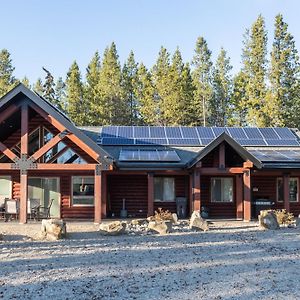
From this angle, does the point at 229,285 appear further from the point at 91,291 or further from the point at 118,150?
the point at 118,150

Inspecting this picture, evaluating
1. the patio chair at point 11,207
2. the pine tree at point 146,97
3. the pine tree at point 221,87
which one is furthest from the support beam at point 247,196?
the pine tree at point 221,87

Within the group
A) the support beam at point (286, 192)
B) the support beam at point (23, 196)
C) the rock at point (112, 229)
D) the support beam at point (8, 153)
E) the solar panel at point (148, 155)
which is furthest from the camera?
the solar panel at point (148, 155)

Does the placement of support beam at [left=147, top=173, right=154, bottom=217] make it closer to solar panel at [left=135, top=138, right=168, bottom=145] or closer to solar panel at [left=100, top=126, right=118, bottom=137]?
solar panel at [left=135, top=138, right=168, bottom=145]

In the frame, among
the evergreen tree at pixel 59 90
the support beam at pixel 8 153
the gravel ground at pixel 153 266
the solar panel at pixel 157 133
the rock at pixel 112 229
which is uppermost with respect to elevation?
the evergreen tree at pixel 59 90

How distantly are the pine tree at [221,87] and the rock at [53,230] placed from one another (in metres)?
34.4

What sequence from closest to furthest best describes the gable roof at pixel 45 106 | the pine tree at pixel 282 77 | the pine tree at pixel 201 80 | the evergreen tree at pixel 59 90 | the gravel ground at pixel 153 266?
the gravel ground at pixel 153 266 → the gable roof at pixel 45 106 → the pine tree at pixel 282 77 → the pine tree at pixel 201 80 → the evergreen tree at pixel 59 90

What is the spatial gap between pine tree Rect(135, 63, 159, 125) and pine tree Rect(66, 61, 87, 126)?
5832 mm

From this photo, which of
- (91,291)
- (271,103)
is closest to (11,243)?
(91,291)

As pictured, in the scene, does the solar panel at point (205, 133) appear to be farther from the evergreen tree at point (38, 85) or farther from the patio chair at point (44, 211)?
the evergreen tree at point (38, 85)

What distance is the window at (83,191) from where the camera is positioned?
20.0 meters

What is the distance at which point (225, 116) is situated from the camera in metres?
47.8

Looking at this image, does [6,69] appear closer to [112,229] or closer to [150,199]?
[150,199]

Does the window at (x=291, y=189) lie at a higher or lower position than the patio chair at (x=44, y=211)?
higher

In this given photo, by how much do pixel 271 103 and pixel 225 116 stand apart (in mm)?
10887
